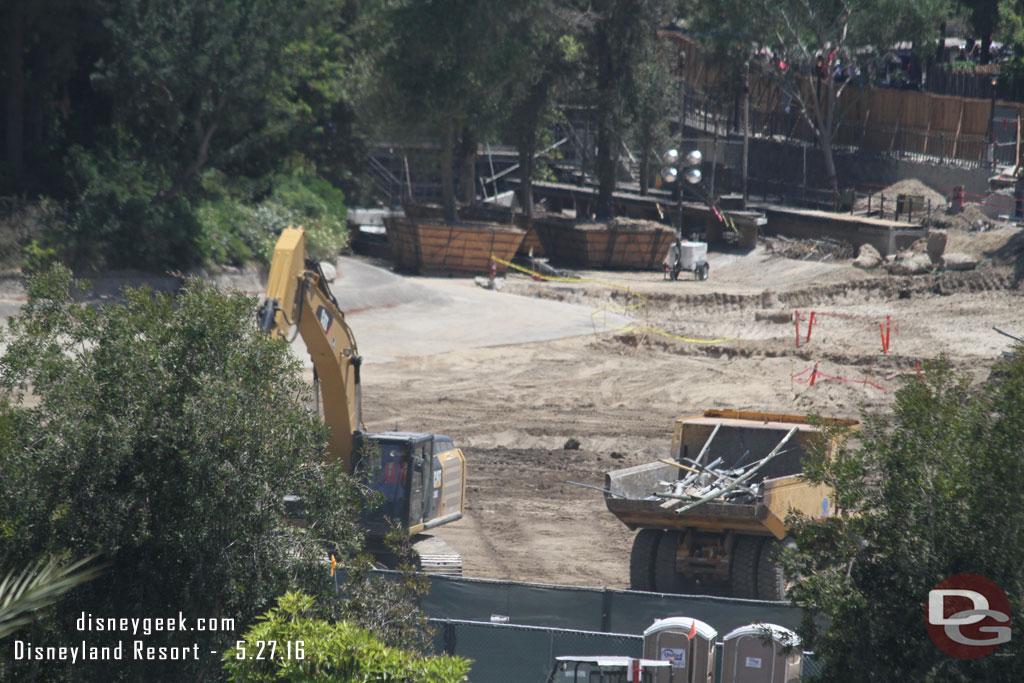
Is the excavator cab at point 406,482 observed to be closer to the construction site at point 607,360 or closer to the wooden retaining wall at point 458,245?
the construction site at point 607,360

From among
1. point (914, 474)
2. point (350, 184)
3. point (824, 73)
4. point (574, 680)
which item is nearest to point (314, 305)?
point (574, 680)

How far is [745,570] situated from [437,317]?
21.2 m

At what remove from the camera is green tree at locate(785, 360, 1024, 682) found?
21.7 ft

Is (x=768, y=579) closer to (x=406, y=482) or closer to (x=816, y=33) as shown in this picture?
(x=406, y=482)

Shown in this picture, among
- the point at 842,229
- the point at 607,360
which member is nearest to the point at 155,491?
the point at 607,360

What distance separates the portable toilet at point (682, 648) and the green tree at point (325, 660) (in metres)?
3.58

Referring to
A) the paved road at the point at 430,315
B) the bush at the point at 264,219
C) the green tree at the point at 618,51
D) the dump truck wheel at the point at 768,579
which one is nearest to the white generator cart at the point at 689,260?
the paved road at the point at 430,315

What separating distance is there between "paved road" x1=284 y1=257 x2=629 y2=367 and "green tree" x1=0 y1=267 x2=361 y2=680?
69.0 ft

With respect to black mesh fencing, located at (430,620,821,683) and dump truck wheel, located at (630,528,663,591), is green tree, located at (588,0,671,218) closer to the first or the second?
dump truck wheel, located at (630,528,663,591)

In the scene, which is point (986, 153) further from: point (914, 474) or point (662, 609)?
point (914, 474)

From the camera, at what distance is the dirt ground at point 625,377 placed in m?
18.4

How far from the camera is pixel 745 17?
2073 inches

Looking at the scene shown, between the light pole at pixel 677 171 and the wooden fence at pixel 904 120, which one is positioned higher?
the wooden fence at pixel 904 120

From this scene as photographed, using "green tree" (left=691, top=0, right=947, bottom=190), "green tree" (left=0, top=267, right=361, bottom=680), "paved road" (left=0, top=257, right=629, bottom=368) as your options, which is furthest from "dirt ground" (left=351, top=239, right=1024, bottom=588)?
"green tree" (left=691, top=0, right=947, bottom=190)
